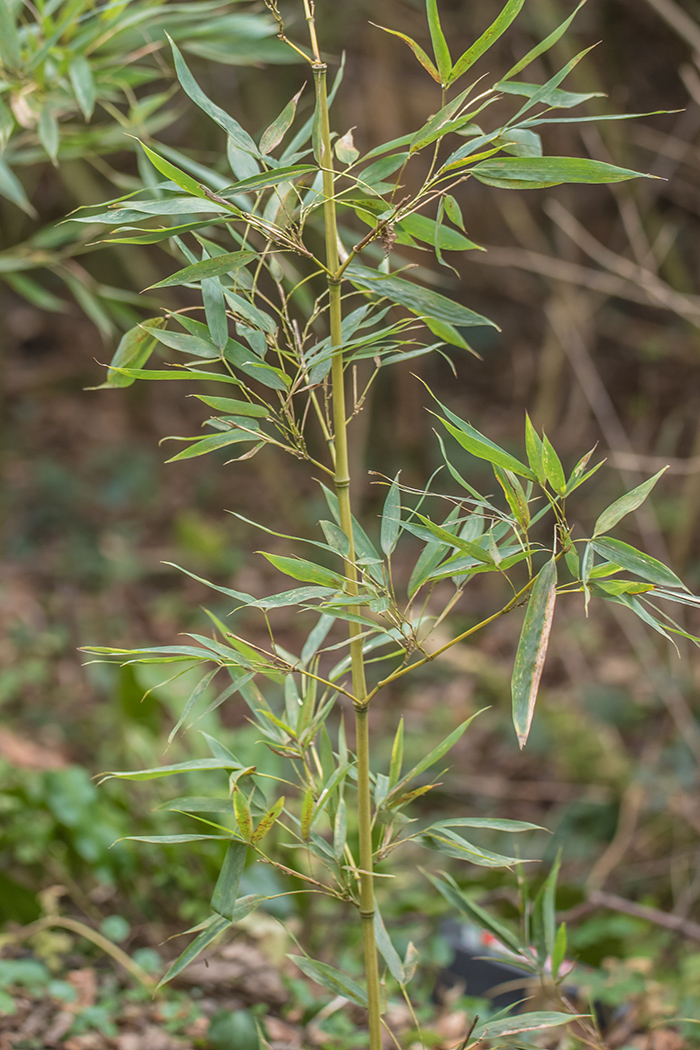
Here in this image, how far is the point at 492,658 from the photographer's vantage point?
9.93 ft

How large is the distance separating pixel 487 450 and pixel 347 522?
13cm

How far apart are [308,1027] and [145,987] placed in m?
0.24

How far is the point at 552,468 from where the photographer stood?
0.61 metres

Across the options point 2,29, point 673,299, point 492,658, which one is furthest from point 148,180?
point 492,658

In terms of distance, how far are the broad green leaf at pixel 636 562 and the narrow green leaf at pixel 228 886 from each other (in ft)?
1.15

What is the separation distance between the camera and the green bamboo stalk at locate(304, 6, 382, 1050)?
2.14 feet

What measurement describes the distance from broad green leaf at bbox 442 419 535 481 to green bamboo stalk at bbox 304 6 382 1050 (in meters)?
0.09

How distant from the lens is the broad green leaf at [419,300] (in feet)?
2.21

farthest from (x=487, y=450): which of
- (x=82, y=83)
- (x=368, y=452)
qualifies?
(x=368, y=452)

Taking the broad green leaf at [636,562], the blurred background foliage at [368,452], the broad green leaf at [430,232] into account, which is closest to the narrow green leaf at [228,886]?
the broad green leaf at [636,562]

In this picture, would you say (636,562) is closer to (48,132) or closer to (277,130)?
(277,130)

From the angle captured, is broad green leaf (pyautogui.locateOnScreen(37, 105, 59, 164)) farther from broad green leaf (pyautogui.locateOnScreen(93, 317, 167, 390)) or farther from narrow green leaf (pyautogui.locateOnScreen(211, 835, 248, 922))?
narrow green leaf (pyautogui.locateOnScreen(211, 835, 248, 922))

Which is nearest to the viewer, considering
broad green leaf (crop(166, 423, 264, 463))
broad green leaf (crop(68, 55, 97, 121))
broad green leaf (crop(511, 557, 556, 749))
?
broad green leaf (crop(511, 557, 556, 749))

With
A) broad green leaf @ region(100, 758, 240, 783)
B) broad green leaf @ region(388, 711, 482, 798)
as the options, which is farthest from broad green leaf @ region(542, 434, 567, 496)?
broad green leaf @ region(100, 758, 240, 783)
